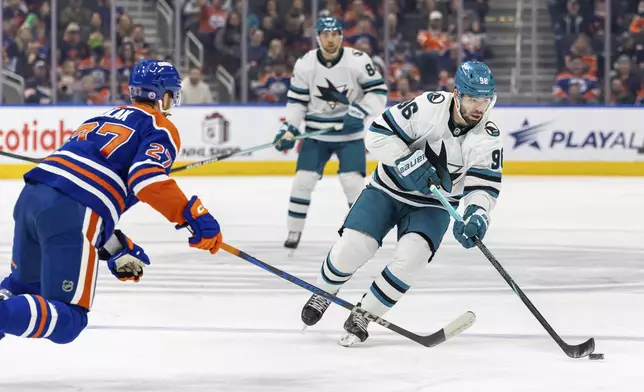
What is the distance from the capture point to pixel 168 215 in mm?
3508

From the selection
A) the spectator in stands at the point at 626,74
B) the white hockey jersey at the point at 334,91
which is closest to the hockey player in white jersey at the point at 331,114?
the white hockey jersey at the point at 334,91

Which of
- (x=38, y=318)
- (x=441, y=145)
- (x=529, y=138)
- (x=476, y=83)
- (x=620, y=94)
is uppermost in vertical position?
(x=476, y=83)

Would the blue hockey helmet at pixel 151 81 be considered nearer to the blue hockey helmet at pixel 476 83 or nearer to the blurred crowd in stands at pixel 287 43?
the blue hockey helmet at pixel 476 83

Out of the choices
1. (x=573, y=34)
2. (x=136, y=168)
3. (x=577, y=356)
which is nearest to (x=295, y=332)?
(x=577, y=356)

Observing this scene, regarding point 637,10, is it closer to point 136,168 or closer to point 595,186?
point 595,186

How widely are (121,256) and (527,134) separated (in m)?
8.43

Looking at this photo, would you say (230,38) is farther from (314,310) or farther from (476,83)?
(476,83)

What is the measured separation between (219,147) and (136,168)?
8202 millimetres

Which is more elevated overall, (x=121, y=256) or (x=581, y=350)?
(x=121, y=256)

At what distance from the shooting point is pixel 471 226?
4066 millimetres

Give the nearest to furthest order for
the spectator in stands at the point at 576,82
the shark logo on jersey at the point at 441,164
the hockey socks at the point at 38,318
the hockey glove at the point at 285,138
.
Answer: the hockey socks at the point at 38,318, the shark logo on jersey at the point at 441,164, the hockey glove at the point at 285,138, the spectator in stands at the point at 576,82

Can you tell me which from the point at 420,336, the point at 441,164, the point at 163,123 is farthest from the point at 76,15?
Result: the point at 163,123

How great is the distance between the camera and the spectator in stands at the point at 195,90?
38.6 feet

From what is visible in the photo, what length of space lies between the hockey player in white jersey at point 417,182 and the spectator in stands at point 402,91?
7.72m
